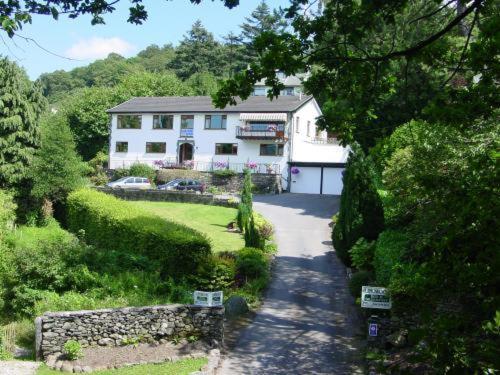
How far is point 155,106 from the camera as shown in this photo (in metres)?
54.1

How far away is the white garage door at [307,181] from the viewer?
46.1 m

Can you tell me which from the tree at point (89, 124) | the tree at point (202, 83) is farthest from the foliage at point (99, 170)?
the tree at point (202, 83)

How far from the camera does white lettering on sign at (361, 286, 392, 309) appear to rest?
11828 mm

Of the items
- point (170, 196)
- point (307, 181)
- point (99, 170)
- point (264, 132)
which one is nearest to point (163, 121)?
point (99, 170)

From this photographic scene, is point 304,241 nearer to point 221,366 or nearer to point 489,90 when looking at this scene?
point 221,366

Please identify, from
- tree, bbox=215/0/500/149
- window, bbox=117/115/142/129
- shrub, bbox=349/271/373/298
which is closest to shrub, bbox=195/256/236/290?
shrub, bbox=349/271/373/298

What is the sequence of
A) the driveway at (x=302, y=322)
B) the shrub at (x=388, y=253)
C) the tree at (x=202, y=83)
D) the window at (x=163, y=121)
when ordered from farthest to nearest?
the tree at (x=202, y=83) → the window at (x=163, y=121) → the shrub at (x=388, y=253) → the driveway at (x=302, y=322)

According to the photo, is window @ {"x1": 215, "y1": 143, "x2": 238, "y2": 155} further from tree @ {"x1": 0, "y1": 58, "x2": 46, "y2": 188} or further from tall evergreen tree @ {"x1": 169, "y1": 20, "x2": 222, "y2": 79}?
tall evergreen tree @ {"x1": 169, "y1": 20, "x2": 222, "y2": 79}

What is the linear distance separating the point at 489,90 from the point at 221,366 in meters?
8.92

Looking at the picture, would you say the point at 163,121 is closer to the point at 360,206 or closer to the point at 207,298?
the point at 360,206

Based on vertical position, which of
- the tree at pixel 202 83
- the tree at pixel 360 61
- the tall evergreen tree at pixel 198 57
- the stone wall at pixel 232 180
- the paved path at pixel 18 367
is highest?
the tall evergreen tree at pixel 198 57

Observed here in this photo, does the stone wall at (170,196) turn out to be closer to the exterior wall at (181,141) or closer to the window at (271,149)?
the exterior wall at (181,141)

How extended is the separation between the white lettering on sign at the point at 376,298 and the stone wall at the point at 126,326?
12.6ft

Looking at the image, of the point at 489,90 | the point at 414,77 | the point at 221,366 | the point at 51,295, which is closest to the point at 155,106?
the point at 414,77
